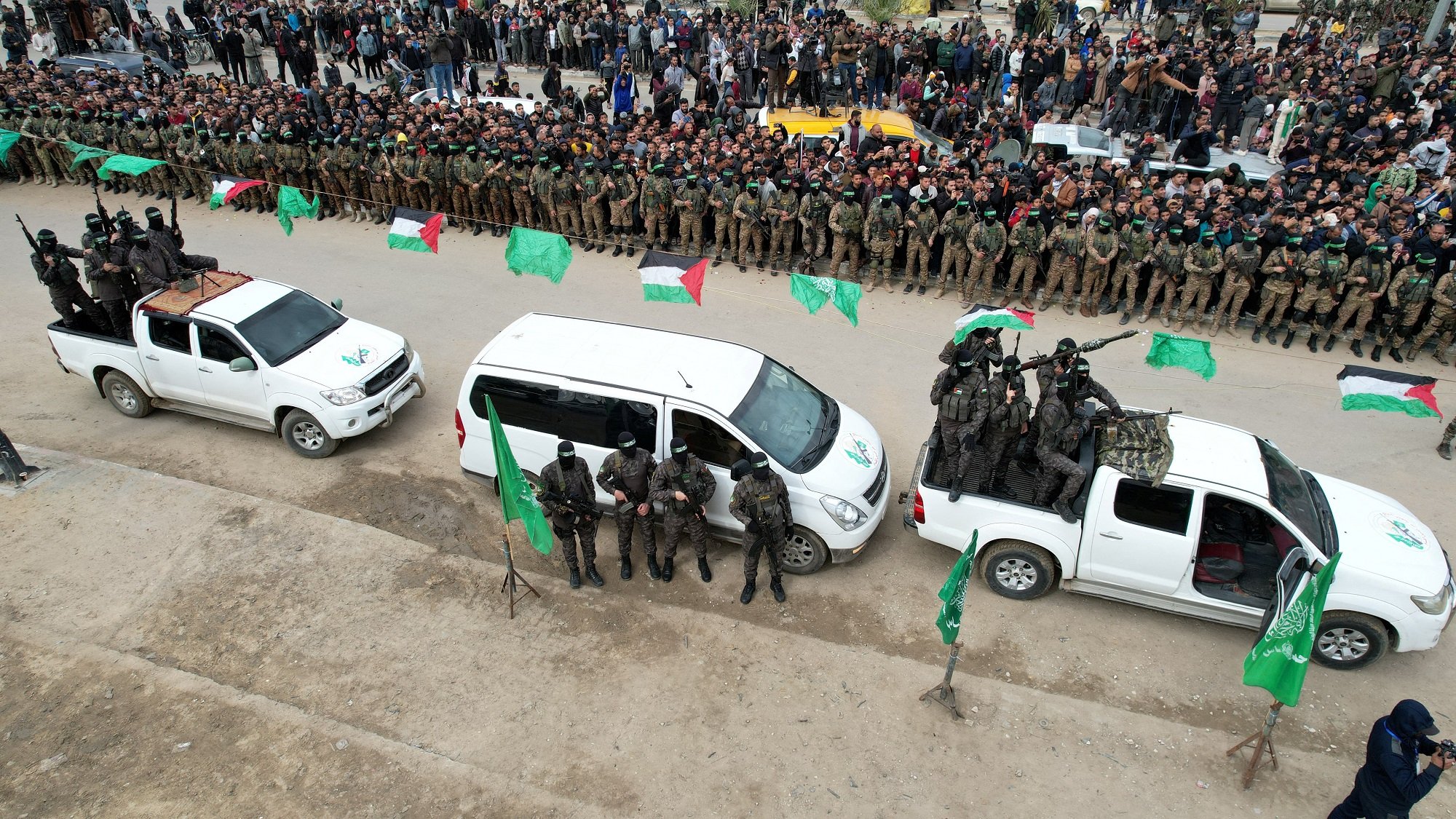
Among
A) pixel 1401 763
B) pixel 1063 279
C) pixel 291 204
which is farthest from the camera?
pixel 291 204

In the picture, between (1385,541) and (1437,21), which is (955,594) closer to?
(1385,541)

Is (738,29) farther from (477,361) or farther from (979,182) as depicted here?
(477,361)

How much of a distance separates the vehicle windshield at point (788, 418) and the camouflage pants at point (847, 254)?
5267 mm

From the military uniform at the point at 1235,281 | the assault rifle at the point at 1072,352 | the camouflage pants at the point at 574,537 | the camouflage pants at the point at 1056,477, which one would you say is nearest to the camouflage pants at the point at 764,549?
the camouflage pants at the point at 574,537

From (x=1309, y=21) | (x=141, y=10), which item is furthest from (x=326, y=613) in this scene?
(x=141, y=10)

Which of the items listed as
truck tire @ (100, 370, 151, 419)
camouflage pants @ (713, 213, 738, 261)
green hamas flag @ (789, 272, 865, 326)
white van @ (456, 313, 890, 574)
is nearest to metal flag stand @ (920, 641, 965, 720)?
white van @ (456, 313, 890, 574)

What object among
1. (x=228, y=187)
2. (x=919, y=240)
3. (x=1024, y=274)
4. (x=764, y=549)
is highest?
(x=228, y=187)

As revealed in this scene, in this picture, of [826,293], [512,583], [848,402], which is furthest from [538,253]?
[512,583]

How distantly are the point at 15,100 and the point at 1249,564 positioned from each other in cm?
2452

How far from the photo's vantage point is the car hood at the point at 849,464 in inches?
307

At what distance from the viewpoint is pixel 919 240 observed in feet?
43.0

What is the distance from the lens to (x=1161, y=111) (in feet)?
59.8

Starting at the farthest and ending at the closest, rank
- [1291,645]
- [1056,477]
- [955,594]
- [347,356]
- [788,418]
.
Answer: [347,356], [788,418], [1056,477], [955,594], [1291,645]

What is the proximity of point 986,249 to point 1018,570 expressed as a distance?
20.3 ft
